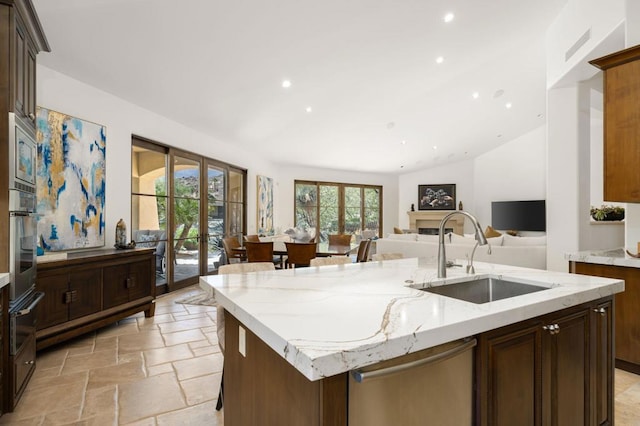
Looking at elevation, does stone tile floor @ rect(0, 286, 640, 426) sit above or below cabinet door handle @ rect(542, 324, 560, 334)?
below

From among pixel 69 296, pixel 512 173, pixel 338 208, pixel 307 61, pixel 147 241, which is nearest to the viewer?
pixel 69 296

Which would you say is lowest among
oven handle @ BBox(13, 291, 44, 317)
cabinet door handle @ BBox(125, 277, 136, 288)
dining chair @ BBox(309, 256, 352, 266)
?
cabinet door handle @ BBox(125, 277, 136, 288)

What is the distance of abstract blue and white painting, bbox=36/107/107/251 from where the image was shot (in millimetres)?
3256

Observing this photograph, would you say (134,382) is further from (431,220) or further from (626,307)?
(431,220)

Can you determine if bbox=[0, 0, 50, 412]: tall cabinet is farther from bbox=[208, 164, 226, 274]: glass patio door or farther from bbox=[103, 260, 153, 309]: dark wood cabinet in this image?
bbox=[208, 164, 226, 274]: glass patio door

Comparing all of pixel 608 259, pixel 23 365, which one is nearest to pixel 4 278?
pixel 23 365

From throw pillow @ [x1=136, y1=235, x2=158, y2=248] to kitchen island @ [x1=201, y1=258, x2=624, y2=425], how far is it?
3.48 m

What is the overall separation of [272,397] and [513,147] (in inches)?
393

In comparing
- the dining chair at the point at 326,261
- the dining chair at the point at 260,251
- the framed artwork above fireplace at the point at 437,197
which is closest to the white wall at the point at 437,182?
the framed artwork above fireplace at the point at 437,197

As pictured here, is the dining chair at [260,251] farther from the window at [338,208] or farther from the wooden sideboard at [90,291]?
the window at [338,208]

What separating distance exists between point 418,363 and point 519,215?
9.03m

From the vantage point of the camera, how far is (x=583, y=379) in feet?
5.08

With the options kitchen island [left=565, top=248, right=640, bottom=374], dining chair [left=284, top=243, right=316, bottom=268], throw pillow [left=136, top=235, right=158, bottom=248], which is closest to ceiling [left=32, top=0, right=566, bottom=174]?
throw pillow [left=136, top=235, right=158, bottom=248]

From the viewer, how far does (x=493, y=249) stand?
4.99 metres
